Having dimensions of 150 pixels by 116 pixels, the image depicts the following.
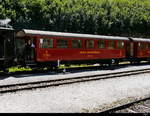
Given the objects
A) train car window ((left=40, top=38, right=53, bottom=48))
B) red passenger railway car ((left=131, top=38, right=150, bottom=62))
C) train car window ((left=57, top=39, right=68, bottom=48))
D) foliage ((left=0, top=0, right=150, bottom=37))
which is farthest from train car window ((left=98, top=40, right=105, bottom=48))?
foliage ((left=0, top=0, right=150, bottom=37))

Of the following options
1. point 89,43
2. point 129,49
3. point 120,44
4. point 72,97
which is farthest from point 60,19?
point 72,97

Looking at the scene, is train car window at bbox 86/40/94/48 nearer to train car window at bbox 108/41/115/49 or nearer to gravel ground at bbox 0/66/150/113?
train car window at bbox 108/41/115/49

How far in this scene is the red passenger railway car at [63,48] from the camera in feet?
56.7

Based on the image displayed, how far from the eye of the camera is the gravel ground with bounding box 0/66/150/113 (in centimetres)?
818

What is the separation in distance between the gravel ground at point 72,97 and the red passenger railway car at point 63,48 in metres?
5.50

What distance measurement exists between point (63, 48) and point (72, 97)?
943cm

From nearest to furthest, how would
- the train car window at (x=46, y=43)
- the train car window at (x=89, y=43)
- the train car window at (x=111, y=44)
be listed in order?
the train car window at (x=46, y=43) < the train car window at (x=89, y=43) < the train car window at (x=111, y=44)

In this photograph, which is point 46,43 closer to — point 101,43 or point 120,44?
point 101,43

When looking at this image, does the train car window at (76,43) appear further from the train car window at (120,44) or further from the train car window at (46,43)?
the train car window at (120,44)

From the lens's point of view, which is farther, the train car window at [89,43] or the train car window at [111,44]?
the train car window at [111,44]

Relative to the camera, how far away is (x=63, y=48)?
1905 cm

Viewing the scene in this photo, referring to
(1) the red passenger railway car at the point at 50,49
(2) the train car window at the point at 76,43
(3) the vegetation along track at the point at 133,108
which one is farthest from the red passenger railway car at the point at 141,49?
(3) the vegetation along track at the point at 133,108

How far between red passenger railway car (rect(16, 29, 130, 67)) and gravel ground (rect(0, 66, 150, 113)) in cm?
550

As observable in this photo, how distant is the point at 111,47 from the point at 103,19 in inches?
1792
